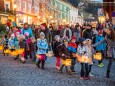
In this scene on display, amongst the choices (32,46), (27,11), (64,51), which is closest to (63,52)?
(64,51)

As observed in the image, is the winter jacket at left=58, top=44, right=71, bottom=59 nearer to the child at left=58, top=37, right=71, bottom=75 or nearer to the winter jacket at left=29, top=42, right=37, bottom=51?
the child at left=58, top=37, right=71, bottom=75

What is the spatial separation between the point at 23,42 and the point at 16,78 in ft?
16.0

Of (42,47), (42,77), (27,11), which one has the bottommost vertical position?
(42,77)

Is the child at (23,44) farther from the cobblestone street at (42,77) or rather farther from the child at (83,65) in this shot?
the child at (83,65)

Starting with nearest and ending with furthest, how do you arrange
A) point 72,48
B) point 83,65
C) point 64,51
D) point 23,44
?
point 83,65
point 64,51
point 72,48
point 23,44

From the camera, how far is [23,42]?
1627 cm

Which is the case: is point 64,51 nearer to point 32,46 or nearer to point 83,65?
point 83,65

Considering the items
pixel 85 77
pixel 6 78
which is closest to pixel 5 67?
pixel 6 78

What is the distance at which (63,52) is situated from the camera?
1296 centimetres

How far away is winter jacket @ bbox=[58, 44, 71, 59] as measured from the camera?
42.1 ft

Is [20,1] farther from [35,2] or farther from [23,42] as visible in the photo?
[23,42]

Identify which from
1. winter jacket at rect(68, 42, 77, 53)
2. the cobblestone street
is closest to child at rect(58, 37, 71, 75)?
winter jacket at rect(68, 42, 77, 53)

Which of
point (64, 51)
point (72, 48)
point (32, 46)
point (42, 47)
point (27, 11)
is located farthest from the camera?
point (27, 11)

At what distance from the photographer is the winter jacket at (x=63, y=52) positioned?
1284 cm
